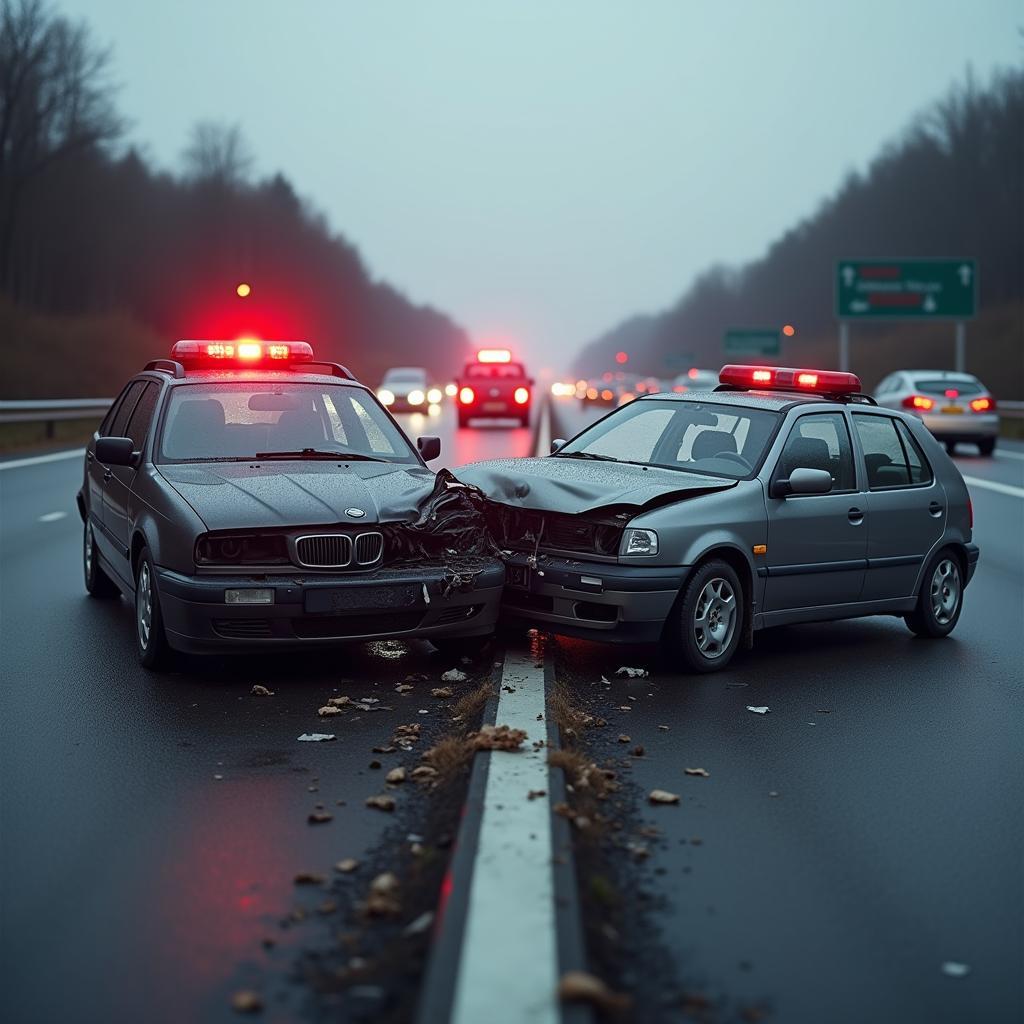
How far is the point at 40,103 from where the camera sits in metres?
72.6

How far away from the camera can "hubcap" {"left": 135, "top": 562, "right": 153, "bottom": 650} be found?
8.42 meters

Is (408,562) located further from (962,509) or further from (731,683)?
(962,509)

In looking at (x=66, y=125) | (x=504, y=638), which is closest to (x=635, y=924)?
(x=504, y=638)

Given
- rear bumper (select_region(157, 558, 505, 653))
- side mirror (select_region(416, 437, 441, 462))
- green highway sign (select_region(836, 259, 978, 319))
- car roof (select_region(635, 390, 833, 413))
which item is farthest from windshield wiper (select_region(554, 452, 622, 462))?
green highway sign (select_region(836, 259, 978, 319))

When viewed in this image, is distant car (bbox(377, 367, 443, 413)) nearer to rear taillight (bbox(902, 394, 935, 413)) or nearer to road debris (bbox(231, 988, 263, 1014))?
rear taillight (bbox(902, 394, 935, 413))

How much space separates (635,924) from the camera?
14.9 ft

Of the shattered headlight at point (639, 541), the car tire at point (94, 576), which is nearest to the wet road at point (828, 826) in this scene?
the shattered headlight at point (639, 541)

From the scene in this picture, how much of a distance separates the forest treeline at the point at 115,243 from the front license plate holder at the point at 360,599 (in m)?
30.7

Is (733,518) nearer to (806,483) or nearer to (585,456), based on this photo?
(806,483)

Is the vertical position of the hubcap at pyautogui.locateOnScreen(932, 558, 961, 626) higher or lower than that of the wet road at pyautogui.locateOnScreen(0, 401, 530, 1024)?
higher

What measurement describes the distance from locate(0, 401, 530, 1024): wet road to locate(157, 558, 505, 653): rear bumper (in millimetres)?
258

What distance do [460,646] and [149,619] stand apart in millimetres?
1790

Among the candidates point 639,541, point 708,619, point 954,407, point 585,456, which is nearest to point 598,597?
point 639,541

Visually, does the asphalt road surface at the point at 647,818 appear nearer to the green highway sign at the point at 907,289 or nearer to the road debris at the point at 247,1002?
the road debris at the point at 247,1002
